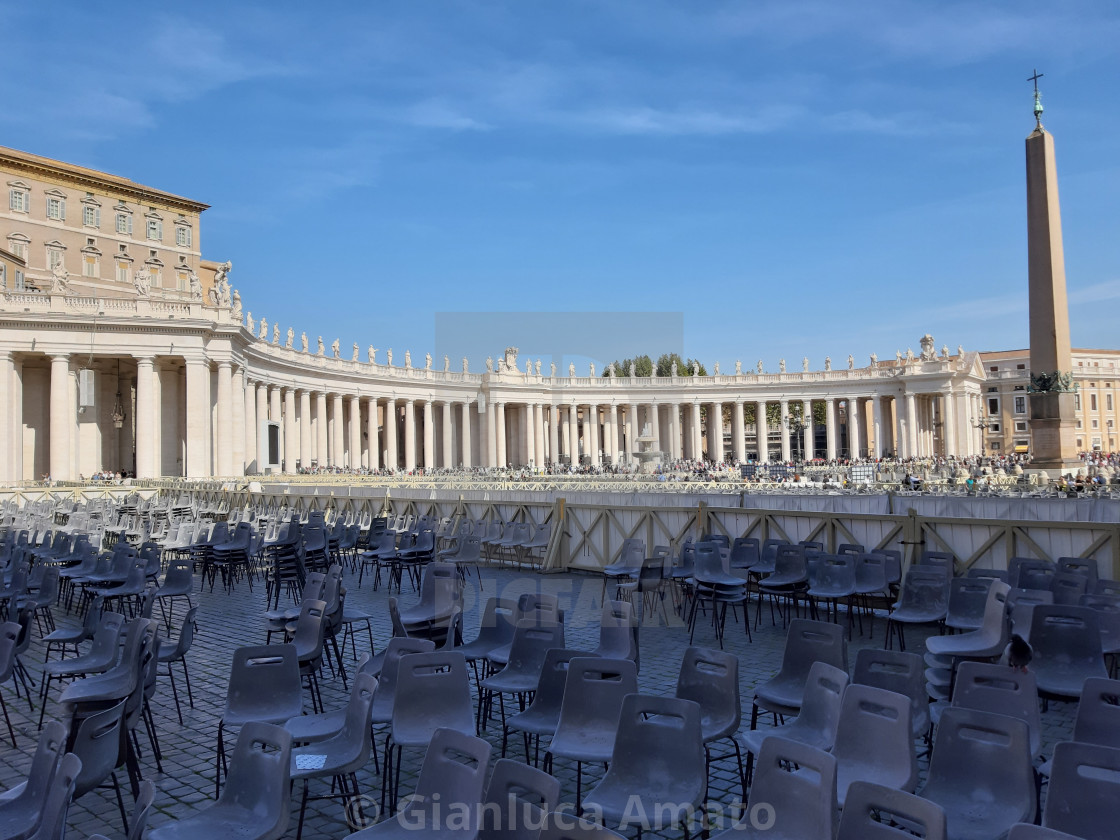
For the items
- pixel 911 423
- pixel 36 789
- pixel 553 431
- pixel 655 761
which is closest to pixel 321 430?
pixel 553 431

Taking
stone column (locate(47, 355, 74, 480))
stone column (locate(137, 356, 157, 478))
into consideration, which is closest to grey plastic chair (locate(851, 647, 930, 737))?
stone column (locate(137, 356, 157, 478))

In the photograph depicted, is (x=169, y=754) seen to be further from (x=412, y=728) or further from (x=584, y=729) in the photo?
(x=584, y=729)

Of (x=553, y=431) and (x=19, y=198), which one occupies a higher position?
(x=19, y=198)

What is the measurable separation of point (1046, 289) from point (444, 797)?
27.5 metres

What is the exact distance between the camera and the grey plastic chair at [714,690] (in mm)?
5305

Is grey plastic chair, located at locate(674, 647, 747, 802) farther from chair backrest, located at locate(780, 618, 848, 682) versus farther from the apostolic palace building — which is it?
the apostolic palace building

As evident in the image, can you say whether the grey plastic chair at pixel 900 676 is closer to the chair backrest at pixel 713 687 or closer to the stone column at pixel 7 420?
the chair backrest at pixel 713 687

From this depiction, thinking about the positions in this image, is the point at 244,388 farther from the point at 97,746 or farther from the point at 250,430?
the point at 97,746

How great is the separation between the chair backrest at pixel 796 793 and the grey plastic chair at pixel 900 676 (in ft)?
5.72

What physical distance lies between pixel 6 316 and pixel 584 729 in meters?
46.5

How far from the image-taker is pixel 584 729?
5.29m

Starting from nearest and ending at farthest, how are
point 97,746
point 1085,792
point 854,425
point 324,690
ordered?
point 1085,792 < point 97,746 < point 324,690 < point 854,425

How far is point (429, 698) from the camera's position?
18.4 feet

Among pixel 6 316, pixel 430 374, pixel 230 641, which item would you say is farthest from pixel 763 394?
pixel 230 641
